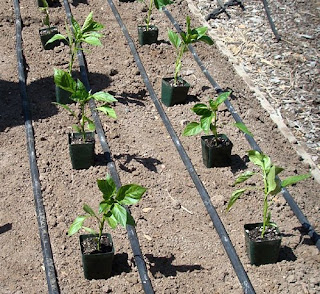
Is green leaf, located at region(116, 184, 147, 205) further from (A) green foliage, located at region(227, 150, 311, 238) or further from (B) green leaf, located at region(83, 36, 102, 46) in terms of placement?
(B) green leaf, located at region(83, 36, 102, 46)

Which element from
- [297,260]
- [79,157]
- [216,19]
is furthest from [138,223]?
[216,19]

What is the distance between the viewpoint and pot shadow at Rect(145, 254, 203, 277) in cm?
409

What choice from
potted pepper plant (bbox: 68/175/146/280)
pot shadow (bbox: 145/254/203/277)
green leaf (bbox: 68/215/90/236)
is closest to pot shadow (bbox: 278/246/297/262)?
pot shadow (bbox: 145/254/203/277)

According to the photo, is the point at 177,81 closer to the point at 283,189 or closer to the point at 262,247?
the point at 283,189

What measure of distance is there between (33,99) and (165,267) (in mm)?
2234

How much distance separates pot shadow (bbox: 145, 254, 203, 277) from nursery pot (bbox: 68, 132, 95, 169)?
3.23ft

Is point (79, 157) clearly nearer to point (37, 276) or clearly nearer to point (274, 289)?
point (37, 276)

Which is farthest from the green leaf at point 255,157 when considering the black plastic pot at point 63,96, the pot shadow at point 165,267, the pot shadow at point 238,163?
the black plastic pot at point 63,96

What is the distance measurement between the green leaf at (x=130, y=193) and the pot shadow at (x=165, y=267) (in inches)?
25.5

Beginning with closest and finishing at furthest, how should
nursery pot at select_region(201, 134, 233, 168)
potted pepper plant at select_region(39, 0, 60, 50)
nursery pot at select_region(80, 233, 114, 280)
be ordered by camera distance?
1. nursery pot at select_region(80, 233, 114, 280)
2. nursery pot at select_region(201, 134, 233, 168)
3. potted pepper plant at select_region(39, 0, 60, 50)

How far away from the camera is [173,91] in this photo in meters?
5.54

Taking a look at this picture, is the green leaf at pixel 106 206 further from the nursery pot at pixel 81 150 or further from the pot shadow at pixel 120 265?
the nursery pot at pixel 81 150

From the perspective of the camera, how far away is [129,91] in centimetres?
580

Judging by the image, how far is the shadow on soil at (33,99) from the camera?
5.43 metres
